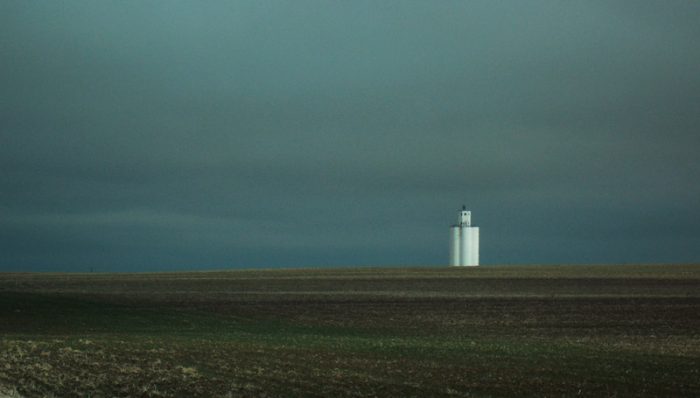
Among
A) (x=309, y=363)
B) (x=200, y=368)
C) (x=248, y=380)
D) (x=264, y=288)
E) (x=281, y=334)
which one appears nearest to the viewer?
(x=248, y=380)

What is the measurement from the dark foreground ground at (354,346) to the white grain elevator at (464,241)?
86.3 meters

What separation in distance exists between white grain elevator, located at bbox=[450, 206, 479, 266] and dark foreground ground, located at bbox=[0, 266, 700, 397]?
86267 mm

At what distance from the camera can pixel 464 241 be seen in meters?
162

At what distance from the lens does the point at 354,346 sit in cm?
3722

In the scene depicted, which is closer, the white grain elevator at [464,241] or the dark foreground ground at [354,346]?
the dark foreground ground at [354,346]

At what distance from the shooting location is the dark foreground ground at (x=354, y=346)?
2548 centimetres

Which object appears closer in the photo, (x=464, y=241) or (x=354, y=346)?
(x=354, y=346)

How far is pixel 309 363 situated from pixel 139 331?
1788 cm

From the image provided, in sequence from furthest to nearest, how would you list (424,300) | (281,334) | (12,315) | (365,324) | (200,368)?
(424,300)
(12,315)
(365,324)
(281,334)
(200,368)

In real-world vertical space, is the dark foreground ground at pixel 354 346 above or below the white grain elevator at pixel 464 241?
below

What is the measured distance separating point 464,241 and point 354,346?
126892 millimetres

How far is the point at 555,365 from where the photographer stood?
30328 mm

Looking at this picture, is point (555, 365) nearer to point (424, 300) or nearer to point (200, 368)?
point (200, 368)

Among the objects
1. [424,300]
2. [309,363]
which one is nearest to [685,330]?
[309,363]
